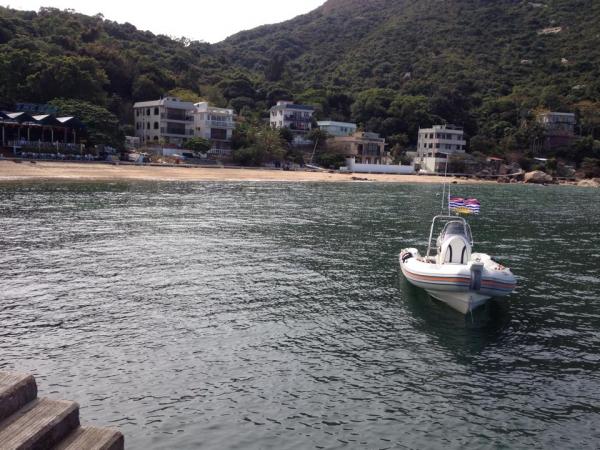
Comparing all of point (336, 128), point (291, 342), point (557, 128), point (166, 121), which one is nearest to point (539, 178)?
point (557, 128)

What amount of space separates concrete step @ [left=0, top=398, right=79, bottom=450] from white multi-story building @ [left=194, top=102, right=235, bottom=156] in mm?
100220

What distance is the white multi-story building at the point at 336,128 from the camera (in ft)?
422

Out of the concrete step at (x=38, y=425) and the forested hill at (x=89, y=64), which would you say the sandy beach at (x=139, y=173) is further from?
the concrete step at (x=38, y=425)

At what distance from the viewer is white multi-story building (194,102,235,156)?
105125 mm

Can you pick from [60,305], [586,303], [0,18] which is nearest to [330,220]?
[586,303]

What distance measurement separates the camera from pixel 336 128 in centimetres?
12962

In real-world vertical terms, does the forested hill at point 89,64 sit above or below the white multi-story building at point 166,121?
above

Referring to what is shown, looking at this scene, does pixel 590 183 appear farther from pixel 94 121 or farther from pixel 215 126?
pixel 94 121

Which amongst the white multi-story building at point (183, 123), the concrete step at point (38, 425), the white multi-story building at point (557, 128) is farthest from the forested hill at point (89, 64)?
the concrete step at point (38, 425)

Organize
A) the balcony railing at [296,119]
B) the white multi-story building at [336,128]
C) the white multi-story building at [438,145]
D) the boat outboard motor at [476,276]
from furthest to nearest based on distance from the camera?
the white multi-story building at [336,128] < the balcony railing at [296,119] < the white multi-story building at [438,145] < the boat outboard motor at [476,276]

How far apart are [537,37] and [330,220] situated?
184m

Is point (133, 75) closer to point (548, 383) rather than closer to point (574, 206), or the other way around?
point (574, 206)

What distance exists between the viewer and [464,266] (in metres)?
19.1

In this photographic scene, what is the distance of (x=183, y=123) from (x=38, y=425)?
105629 mm
